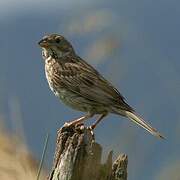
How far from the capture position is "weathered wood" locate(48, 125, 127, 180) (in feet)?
18.5

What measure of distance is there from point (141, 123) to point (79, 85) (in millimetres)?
766

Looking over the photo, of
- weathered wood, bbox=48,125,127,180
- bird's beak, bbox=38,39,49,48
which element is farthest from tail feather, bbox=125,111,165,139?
weathered wood, bbox=48,125,127,180

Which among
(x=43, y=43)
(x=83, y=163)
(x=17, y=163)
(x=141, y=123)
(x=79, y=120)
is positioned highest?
(x=43, y=43)

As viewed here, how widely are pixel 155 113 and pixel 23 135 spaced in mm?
1055

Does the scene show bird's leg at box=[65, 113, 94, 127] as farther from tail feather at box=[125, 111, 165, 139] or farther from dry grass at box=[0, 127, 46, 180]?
dry grass at box=[0, 127, 46, 180]

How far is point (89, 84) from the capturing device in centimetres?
785

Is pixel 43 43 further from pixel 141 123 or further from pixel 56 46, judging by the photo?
pixel 141 123

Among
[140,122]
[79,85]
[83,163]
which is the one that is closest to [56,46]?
[79,85]

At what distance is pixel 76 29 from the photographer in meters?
7.03

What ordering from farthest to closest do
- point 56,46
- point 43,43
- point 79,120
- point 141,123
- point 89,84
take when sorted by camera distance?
1. point 56,46
2. point 43,43
3. point 89,84
4. point 141,123
5. point 79,120

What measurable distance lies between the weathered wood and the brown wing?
1688 mm

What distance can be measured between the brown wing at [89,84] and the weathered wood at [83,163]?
1.69m

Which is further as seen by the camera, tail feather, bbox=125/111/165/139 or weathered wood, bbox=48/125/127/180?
tail feather, bbox=125/111/165/139

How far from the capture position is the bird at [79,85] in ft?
24.7
